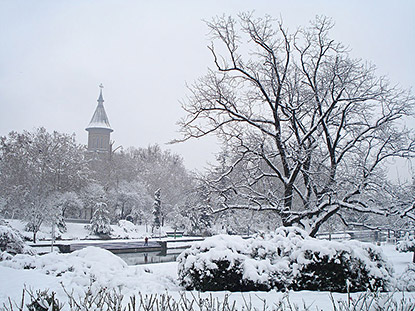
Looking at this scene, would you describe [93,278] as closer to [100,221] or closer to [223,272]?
[223,272]

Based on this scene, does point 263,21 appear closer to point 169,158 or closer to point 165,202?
point 165,202

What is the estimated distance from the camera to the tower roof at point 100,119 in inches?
3294

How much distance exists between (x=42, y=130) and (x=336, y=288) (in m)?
33.3

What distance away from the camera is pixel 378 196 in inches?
445

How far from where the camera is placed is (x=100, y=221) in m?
34.2

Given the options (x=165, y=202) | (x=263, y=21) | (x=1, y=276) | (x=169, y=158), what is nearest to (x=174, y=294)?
(x=1, y=276)

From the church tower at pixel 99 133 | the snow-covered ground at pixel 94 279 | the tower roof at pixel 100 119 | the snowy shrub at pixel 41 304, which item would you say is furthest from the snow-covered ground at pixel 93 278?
the tower roof at pixel 100 119

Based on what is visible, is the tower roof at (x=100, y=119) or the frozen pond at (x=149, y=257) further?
the tower roof at (x=100, y=119)

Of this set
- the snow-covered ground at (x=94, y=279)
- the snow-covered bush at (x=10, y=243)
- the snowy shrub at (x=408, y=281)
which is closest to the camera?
the snow-covered ground at (x=94, y=279)

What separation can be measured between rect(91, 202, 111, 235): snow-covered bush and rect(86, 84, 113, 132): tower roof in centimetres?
5204

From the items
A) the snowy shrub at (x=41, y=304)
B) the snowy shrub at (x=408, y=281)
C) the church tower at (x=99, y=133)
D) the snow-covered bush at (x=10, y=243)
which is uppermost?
the church tower at (x=99, y=133)

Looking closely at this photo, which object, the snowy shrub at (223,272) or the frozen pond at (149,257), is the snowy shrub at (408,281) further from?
the frozen pond at (149,257)

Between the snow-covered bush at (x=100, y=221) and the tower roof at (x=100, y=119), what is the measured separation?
171ft

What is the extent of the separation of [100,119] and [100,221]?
2164 inches
